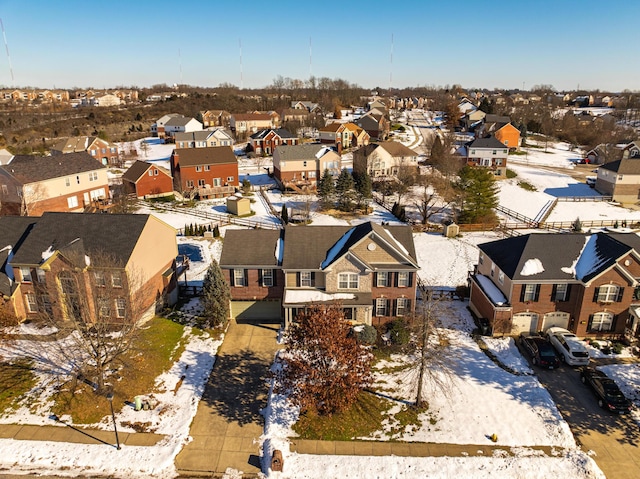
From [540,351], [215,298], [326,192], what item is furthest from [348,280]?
[326,192]

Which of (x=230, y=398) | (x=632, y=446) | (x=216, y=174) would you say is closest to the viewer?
(x=632, y=446)

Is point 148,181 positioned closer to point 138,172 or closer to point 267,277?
point 138,172

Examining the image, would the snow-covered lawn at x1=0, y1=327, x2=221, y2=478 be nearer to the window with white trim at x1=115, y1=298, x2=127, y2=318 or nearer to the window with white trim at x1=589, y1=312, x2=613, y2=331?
the window with white trim at x1=115, y1=298, x2=127, y2=318

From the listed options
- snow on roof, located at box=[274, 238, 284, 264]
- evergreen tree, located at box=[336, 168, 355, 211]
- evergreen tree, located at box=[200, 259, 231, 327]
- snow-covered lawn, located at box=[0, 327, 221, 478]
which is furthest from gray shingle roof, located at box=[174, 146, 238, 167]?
snow-covered lawn, located at box=[0, 327, 221, 478]

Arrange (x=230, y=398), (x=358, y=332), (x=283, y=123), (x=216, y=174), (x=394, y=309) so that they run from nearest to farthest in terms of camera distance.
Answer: (x=230, y=398), (x=358, y=332), (x=394, y=309), (x=216, y=174), (x=283, y=123)

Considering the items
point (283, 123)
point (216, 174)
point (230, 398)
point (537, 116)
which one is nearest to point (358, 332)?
point (230, 398)

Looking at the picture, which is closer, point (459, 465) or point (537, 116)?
point (459, 465)

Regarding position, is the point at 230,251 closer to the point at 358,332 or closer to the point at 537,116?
the point at 358,332
